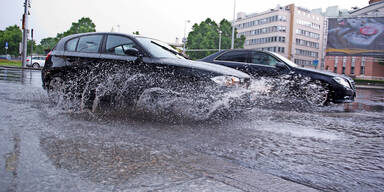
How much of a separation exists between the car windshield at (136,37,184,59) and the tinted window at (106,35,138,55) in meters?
0.19

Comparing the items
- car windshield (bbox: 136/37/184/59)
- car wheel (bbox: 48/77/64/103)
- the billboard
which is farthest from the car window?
the billboard

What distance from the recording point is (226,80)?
5055 mm

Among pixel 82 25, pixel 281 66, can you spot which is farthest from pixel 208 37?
pixel 281 66

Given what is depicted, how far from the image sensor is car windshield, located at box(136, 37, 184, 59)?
555cm

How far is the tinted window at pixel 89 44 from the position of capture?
6.09 m

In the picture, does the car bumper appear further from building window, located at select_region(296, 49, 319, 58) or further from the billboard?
building window, located at select_region(296, 49, 319, 58)

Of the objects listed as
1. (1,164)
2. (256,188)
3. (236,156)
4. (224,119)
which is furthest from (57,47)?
(256,188)

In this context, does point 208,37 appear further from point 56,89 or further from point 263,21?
point 56,89

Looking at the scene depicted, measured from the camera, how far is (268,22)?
92562 mm

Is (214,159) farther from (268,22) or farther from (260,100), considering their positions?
(268,22)

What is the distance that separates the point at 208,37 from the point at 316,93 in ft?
197

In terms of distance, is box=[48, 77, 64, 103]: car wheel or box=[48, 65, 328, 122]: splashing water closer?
box=[48, 65, 328, 122]: splashing water

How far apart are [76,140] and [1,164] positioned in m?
0.92

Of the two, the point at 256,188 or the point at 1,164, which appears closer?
the point at 256,188
